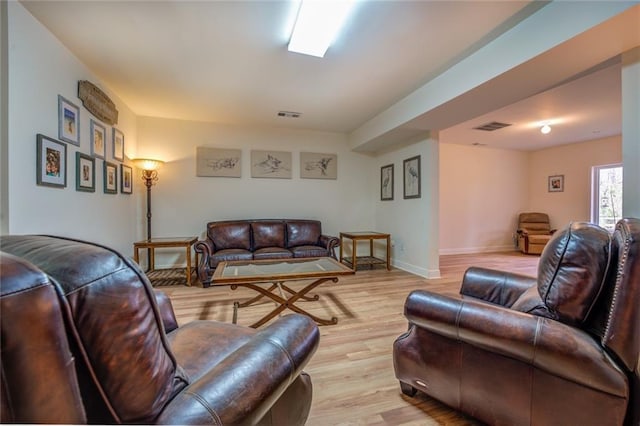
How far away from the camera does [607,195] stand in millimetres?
5332

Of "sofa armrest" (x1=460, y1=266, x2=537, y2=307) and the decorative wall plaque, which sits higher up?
the decorative wall plaque

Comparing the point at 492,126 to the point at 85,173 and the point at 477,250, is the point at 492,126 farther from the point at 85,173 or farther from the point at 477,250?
the point at 85,173

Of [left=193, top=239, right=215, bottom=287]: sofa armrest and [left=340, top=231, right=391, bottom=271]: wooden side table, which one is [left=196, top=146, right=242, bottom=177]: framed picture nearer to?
[left=193, top=239, right=215, bottom=287]: sofa armrest

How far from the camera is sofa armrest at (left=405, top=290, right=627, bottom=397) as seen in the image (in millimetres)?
925

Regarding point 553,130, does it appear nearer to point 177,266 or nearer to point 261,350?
point 261,350

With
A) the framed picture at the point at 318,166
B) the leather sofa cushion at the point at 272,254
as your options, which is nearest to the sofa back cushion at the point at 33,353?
the leather sofa cushion at the point at 272,254

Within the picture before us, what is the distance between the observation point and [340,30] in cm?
208

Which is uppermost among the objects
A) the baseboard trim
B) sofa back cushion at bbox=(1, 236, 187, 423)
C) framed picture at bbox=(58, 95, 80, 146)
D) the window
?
framed picture at bbox=(58, 95, 80, 146)

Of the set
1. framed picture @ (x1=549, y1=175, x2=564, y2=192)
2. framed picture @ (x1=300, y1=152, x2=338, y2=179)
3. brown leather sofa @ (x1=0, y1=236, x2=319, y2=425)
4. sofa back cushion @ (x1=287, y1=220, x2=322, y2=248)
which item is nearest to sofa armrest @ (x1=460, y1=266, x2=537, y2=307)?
brown leather sofa @ (x1=0, y1=236, x2=319, y2=425)

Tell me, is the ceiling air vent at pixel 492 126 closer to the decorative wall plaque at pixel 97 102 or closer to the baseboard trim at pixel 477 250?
the baseboard trim at pixel 477 250

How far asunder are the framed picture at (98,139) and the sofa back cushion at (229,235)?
1614 mm

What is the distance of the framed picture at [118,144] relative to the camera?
329 cm

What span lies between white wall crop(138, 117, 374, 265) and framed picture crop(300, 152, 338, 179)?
0.27ft

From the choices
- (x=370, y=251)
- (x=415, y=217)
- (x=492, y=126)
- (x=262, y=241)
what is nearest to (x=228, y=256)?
(x=262, y=241)
